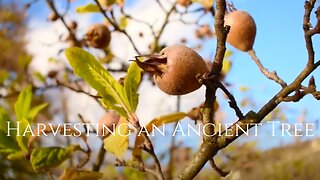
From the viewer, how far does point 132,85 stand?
2.45ft

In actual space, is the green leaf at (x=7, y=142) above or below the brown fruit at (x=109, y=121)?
below

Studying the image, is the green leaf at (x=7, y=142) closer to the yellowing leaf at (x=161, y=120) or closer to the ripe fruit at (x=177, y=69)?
the yellowing leaf at (x=161, y=120)

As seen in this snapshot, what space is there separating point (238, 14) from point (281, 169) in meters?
2.43

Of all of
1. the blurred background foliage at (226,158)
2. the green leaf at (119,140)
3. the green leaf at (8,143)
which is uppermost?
the green leaf at (119,140)

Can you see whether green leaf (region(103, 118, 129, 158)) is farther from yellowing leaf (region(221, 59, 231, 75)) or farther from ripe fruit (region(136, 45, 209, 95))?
yellowing leaf (region(221, 59, 231, 75))

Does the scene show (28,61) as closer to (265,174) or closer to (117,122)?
(117,122)

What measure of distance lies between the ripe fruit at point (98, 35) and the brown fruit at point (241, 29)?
46 centimetres

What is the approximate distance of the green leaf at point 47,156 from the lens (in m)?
0.84

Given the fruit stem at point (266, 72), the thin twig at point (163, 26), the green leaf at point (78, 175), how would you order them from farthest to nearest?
1. the thin twig at point (163, 26)
2. the green leaf at point (78, 175)
3. the fruit stem at point (266, 72)

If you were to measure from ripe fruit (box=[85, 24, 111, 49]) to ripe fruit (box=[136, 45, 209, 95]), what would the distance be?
1.93 feet

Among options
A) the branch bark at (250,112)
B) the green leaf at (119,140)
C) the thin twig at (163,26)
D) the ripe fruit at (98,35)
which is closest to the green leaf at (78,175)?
the green leaf at (119,140)

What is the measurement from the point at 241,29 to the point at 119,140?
0.27m

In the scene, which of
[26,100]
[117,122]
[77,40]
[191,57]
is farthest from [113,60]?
[191,57]

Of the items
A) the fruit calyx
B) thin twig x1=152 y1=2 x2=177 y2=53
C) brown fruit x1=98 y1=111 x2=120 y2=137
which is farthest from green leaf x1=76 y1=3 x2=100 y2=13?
the fruit calyx
